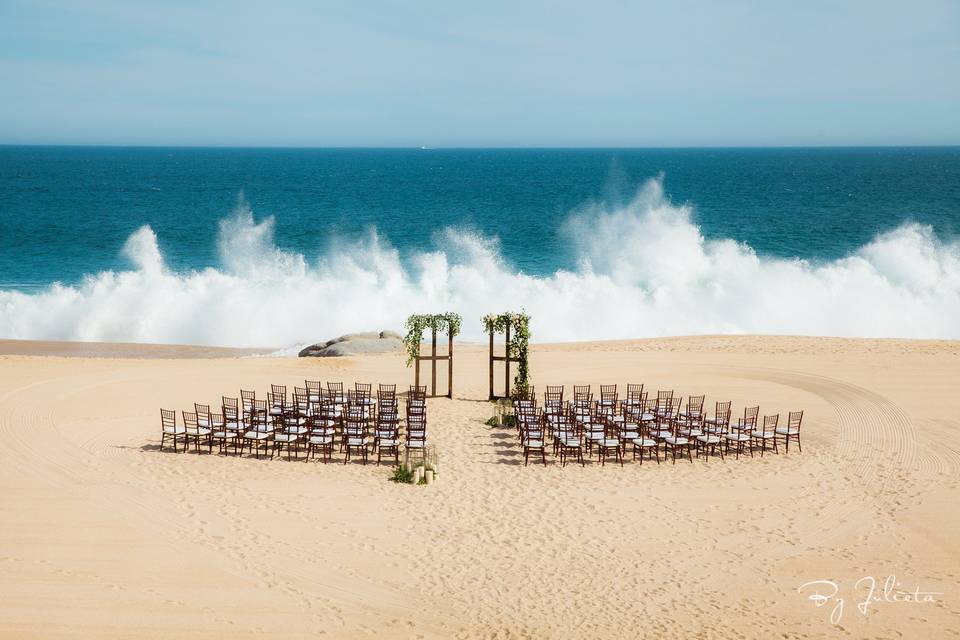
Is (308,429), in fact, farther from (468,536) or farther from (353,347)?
(353,347)

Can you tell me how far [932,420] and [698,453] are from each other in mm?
6602

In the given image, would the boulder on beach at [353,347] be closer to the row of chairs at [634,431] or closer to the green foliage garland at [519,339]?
the green foliage garland at [519,339]

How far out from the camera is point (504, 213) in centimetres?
8044

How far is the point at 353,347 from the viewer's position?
1121 inches

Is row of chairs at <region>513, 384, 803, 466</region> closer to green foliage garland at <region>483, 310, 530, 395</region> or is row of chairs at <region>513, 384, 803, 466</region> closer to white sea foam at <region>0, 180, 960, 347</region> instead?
green foliage garland at <region>483, 310, 530, 395</region>

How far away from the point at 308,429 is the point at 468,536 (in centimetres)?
614

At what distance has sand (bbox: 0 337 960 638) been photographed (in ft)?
35.1

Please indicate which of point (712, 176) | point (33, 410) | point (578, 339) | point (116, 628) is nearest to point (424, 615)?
point (116, 628)

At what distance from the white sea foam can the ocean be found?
120 millimetres

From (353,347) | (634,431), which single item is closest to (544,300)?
(353,347)

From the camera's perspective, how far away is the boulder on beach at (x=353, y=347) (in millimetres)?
28172

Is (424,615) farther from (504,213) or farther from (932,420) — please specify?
(504,213)

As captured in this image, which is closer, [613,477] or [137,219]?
[613,477]

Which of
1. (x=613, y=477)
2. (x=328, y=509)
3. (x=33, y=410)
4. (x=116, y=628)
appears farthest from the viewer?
(x=33, y=410)
